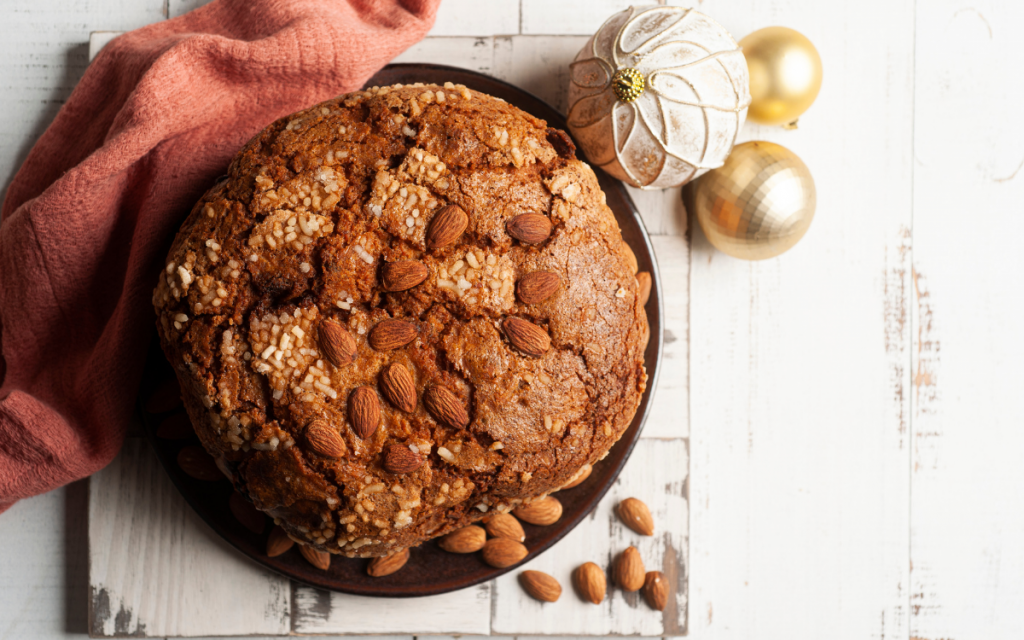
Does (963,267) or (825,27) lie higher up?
(825,27)

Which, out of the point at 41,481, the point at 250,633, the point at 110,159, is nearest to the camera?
the point at 110,159

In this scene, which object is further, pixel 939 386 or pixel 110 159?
pixel 939 386

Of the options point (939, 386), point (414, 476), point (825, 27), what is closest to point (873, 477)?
point (939, 386)

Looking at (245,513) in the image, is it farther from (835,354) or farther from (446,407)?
(835,354)

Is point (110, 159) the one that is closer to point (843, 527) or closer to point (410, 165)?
point (410, 165)

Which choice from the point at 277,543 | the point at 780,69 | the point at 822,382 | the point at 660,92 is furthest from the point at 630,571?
the point at 780,69

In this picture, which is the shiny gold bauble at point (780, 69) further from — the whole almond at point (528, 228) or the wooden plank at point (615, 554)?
the wooden plank at point (615, 554)

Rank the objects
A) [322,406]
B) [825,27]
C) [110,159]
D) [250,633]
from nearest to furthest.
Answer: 1. [322,406]
2. [110,159]
3. [250,633]
4. [825,27]

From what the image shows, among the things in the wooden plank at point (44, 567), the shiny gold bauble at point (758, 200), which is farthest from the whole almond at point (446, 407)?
the wooden plank at point (44, 567)
